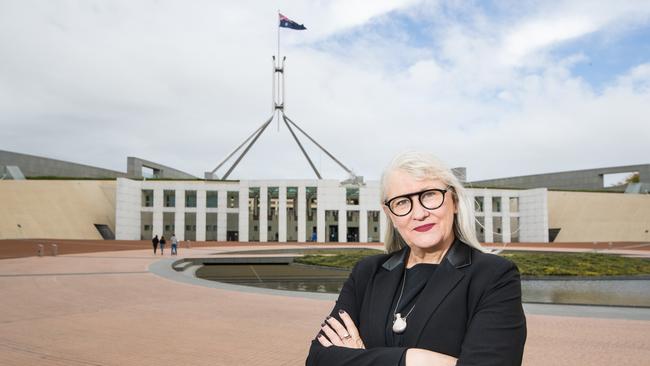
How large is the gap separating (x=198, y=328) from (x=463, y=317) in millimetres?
5949

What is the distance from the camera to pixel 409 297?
1.99 metres

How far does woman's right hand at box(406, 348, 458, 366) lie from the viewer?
6.03 ft

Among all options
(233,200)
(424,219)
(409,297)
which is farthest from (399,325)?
(233,200)

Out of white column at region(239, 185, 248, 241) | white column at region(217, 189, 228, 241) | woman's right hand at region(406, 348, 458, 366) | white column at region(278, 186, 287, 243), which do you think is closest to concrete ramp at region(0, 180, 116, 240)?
white column at region(217, 189, 228, 241)

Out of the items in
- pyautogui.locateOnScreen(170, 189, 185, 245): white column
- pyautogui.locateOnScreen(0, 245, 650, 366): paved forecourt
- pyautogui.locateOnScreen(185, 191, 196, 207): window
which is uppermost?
pyautogui.locateOnScreen(185, 191, 196, 207): window

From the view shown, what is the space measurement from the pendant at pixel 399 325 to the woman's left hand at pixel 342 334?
32cm

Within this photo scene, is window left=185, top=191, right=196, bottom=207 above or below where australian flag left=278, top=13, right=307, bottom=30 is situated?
below

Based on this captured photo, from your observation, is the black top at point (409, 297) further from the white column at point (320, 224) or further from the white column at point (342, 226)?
the white column at point (342, 226)

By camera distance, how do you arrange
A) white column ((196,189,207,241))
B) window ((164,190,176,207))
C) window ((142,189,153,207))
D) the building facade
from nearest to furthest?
the building facade → white column ((196,189,207,241)) → window ((142,189,153,207)) → window ((164,190,176,207))

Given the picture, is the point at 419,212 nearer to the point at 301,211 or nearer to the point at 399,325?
the point at 399,325

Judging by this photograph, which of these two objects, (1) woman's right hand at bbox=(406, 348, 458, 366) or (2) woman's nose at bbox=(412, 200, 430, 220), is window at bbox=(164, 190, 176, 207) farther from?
(1) woman's right hand at bbox=(406, 348, 458, 366)

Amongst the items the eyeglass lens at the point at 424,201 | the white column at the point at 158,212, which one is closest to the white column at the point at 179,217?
the white column at the point at 158,212

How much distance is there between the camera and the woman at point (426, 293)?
1.83 metres

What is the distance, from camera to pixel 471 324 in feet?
6.01
